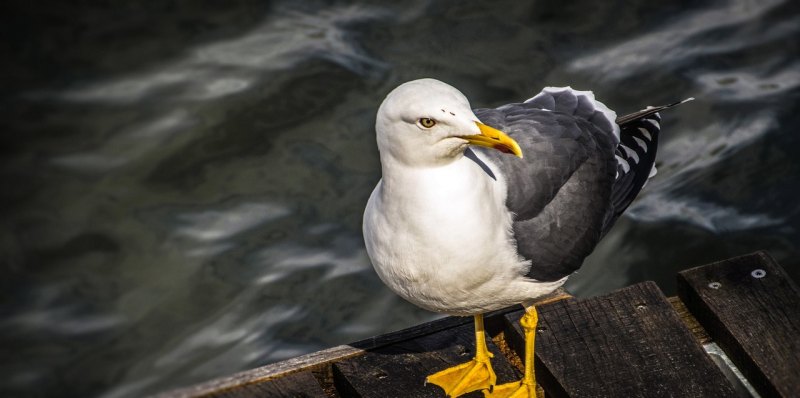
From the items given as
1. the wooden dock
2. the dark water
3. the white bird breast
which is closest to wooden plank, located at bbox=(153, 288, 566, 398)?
the wooden dock

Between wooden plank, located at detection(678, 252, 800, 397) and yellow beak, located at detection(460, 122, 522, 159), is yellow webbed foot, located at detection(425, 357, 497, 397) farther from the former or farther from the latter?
yellow beak, located at detection(460, 122, 522, 159)

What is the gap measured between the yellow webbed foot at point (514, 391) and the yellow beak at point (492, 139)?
1.14 m

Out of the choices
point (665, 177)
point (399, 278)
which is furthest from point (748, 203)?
point (399, 278)

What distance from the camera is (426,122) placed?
Result: 3.41m

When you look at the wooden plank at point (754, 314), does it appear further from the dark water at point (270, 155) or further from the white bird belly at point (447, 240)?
the dark water at point (270, 155)

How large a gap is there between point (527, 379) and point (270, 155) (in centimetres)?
400

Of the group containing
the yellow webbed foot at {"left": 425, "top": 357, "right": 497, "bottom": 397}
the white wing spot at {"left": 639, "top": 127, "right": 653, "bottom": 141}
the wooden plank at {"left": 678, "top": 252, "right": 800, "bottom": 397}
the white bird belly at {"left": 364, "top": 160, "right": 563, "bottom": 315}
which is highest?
the white bird belly at {"left": 364, "top": 160, "right": 563, "bottom": 315}

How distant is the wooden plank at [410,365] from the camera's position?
4098 mm

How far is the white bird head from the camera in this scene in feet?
11.1

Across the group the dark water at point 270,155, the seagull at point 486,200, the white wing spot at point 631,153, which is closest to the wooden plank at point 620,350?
the seagull at point 486,200

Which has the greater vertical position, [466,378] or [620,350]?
[466,378]

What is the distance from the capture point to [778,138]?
778 centimetres

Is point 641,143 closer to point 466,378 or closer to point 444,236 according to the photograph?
point 466,378

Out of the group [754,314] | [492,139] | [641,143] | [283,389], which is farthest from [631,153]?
[283,389]
